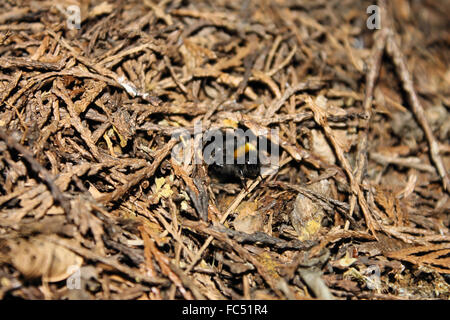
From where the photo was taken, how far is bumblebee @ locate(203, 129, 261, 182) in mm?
2254

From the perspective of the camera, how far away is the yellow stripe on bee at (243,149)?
7.45 ft

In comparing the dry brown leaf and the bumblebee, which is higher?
the bumblebee

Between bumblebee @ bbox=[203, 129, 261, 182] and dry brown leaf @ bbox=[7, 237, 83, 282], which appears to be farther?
bumblebee @ bbox=[203, 129, 261, 182]

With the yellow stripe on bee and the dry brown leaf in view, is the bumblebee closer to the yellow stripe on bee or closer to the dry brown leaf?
the yellow stripe on bee

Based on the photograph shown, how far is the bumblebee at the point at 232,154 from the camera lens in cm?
225

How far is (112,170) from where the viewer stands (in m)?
2.02

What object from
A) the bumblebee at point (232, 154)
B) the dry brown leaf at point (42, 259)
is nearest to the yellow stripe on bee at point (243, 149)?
the bumblebee at point (232, 154)

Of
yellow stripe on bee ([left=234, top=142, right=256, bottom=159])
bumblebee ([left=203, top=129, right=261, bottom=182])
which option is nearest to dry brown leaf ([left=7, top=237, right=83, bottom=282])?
bumblebee ([left=203, top=129, right=261, bottom=182])

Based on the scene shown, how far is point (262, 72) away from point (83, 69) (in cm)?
130

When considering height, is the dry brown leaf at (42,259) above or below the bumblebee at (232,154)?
below

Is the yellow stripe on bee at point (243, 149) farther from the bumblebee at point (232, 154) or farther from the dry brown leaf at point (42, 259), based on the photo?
the dry brown leaf at point (42, 259)

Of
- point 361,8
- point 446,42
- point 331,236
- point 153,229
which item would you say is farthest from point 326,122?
point 446,42

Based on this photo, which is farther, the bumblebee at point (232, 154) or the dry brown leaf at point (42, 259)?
the bumblebee at point (232, 154)

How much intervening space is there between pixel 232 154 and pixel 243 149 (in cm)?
8
